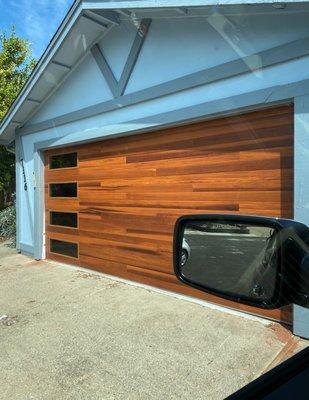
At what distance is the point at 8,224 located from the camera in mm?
13047

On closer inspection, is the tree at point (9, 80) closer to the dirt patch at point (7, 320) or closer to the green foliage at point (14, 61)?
the green foliage at point (14, 61)

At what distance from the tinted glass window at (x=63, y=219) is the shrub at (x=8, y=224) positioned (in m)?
3.78

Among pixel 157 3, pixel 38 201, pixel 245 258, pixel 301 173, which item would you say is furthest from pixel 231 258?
pixel 38 201

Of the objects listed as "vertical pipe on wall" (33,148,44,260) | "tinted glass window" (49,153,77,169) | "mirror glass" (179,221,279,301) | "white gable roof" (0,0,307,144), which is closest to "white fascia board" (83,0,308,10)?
"white gable roof" (0,0,307,144)

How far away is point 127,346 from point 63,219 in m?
4.71

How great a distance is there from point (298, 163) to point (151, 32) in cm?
323

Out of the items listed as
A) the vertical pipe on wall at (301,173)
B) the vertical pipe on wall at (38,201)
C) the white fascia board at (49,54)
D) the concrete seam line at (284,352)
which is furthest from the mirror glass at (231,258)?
the vertical pipe on wall at (38,201)

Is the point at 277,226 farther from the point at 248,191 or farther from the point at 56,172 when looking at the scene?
the point at 56,172

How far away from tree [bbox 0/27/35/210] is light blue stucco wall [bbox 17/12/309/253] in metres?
6.28

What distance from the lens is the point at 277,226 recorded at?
131 centimetres

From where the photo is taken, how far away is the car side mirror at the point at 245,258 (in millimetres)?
1257

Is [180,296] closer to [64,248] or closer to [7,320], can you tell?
[7,320]

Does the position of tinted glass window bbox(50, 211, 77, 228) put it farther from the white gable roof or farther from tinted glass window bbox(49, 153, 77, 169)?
the white gable roof

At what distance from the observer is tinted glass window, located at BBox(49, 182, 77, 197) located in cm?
849
